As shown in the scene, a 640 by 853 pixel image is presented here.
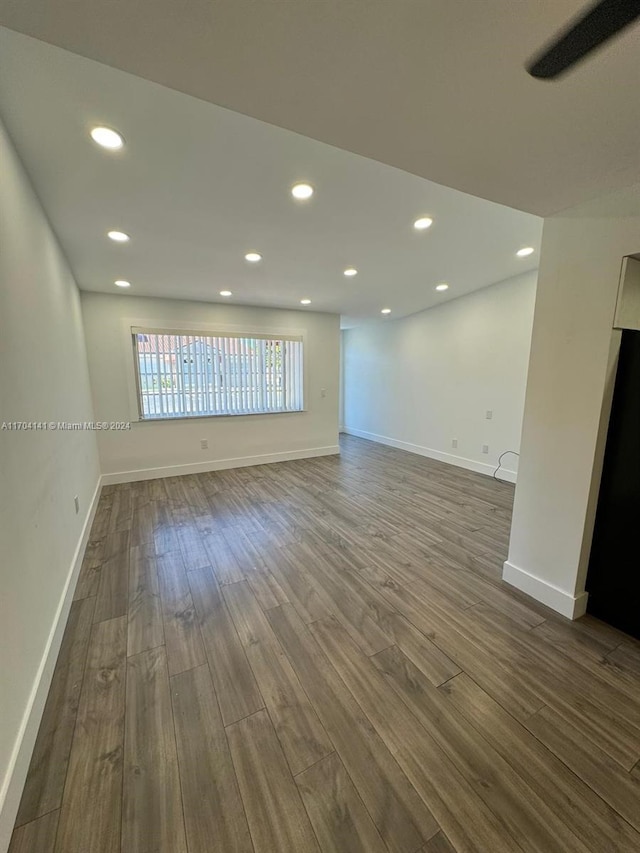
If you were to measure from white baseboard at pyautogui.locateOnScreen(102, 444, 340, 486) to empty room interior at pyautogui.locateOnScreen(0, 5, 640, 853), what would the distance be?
37.8 inches

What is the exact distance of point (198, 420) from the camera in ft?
15.1

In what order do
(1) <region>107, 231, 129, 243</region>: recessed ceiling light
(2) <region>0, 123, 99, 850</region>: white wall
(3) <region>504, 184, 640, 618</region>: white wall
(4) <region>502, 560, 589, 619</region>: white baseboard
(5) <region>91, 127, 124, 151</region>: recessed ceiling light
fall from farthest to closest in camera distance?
(1) <region>107, 231, 129, 243</region>: recessed ceiling light < (4) <region>502, 560, 589, 619</region>: white baseboard < (3) <region>504, 184, 640, 618</region>: white wall < (5) <region>91, 127, 124, 151</region>: recessed ceiling light < (2) <region>0, 123, 99, 850</region>: white wall

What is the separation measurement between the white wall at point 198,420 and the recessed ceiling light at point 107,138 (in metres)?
2.87

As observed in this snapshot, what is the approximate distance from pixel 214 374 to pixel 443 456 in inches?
148

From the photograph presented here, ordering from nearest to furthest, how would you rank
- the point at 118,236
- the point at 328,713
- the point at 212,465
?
the point at 328,713, the point at 118,236, the point at 212,465

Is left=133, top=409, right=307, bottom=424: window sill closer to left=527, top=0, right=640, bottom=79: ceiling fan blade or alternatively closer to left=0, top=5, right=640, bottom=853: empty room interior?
left=0, top=5, right=640, bottom=853: empty room interior

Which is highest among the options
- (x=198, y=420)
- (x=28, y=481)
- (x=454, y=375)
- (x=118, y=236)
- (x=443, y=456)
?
(x=118, y=236)

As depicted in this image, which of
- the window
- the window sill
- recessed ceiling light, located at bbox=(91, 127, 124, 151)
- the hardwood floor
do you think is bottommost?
the hardwood floor

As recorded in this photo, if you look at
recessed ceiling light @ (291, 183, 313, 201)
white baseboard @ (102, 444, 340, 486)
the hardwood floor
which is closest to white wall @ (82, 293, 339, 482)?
white baseboard @ (102, 444, 340, 486)

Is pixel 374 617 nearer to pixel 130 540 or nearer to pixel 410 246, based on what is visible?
pixel 130 540

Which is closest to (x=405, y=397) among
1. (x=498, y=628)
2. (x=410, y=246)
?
(x=410, y=246)

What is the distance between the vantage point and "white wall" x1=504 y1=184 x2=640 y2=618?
1629mm

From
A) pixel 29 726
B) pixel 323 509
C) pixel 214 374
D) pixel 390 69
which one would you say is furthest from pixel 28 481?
pixel 214 374

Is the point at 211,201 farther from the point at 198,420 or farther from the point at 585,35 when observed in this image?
the point at 198,420
